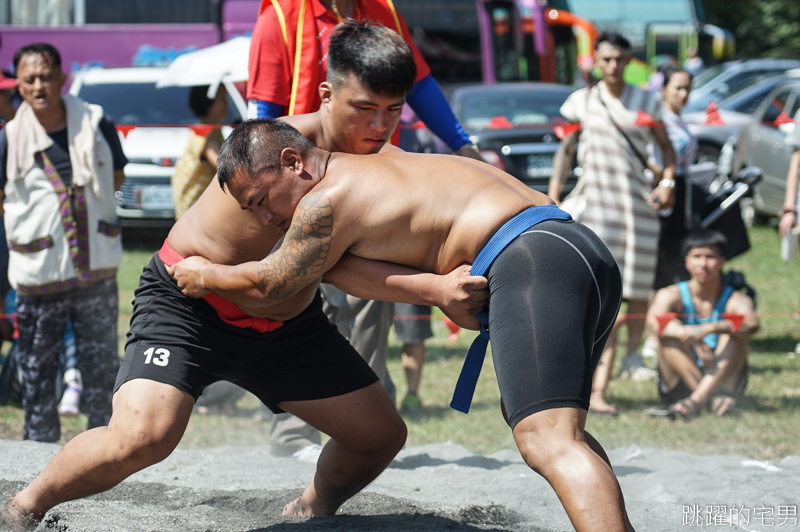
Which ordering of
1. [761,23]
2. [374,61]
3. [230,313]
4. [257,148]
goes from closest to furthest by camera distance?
[257,148] < [374,61] < [230,313] < [761,23]

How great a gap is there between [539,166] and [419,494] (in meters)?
5.97

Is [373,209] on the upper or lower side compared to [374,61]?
lower

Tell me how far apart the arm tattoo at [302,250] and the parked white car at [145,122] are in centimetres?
693

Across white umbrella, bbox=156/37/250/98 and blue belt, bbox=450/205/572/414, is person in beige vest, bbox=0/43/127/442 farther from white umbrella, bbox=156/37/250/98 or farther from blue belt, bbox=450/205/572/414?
blue belt, bbox=450/205/572/414

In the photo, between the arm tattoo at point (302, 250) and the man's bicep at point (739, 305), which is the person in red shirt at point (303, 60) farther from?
the man's bicep at point (739, 305)

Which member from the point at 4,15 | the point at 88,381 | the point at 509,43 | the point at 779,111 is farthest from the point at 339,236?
the point at 509,43

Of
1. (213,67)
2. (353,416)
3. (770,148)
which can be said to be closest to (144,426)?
(353,416)

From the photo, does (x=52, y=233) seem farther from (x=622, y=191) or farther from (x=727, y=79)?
(x=727, y=79)

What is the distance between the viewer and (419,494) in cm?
346

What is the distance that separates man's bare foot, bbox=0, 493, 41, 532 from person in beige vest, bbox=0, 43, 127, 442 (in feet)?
5.47

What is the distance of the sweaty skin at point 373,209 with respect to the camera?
7.72 feet

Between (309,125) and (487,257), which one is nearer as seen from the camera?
(487,257)

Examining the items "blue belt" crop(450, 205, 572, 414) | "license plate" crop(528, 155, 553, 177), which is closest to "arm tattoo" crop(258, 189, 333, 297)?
"blue belt" crop(450, 205, 572, 414)

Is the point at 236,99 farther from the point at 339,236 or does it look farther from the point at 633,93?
the point at 339,236
